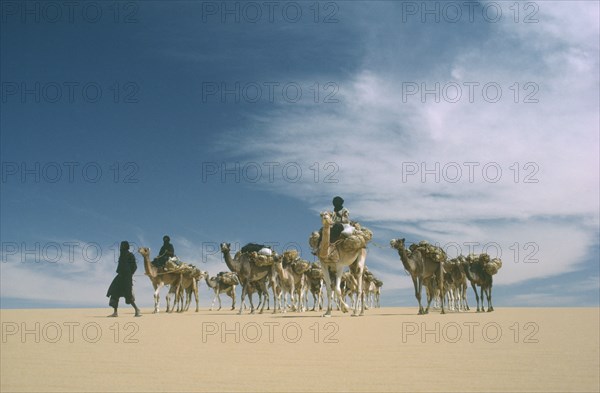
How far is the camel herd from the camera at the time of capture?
17.5 metres

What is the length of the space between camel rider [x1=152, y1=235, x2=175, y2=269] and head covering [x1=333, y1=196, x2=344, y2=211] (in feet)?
40.4

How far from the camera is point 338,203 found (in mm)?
18688

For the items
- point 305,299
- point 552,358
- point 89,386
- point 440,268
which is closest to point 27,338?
point 89,386

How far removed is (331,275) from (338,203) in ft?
9.10

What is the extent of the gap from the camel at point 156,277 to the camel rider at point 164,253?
0.52m

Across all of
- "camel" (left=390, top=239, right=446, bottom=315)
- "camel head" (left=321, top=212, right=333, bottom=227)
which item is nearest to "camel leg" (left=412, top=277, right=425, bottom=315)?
"camel" (left=390, top=239, right=446, bottom=315)

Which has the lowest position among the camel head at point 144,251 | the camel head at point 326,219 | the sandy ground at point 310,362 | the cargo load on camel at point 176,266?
the sandy ground at point 310,362

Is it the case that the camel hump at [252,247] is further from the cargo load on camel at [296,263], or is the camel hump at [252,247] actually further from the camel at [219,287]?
the camel at [219,287]

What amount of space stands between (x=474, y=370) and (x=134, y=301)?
16.7 metres

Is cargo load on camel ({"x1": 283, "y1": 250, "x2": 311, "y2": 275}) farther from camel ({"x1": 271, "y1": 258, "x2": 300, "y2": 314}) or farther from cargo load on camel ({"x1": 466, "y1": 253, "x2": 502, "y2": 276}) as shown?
cargo load on camel ({"x1": 466, "y1": 253, "x2": 502, "y2": 276})

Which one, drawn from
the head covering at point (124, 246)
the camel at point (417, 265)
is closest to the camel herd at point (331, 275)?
the camel at point (417, 265)

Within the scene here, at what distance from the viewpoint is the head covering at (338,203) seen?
1866 centimetres

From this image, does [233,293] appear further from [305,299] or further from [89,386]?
[89,386]

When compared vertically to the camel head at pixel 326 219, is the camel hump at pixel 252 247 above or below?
below
